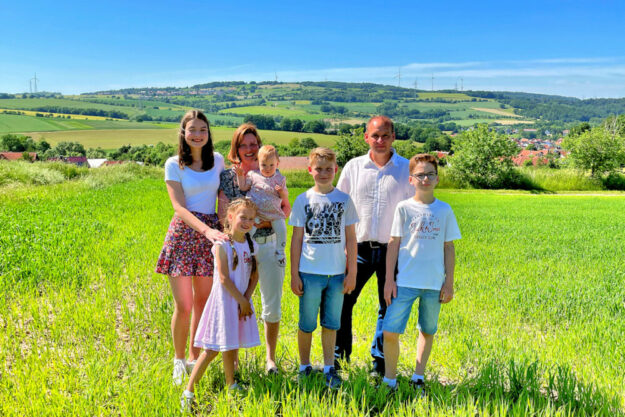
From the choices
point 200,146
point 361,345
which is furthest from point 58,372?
point 361,345

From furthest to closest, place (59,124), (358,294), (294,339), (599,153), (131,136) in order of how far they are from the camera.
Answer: (59,124), (131,136), (599,153), (294,339), (358,294)

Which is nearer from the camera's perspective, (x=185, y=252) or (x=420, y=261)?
(x=420, y=261)

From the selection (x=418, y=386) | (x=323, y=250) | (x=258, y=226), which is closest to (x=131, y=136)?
(x=258, y=226)

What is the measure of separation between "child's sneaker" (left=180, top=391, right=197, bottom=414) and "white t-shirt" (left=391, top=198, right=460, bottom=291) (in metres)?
1.90

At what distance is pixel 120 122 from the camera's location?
111938 millimetres

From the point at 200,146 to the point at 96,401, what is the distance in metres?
2.20

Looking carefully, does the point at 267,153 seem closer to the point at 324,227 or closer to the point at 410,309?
the point at 324,227

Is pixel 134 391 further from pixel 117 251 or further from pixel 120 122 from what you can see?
pixel 120 122

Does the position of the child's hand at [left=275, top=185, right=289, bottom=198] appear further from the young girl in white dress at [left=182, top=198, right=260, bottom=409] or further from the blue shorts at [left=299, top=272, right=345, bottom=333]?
the blue shorts at [left=299, top=272, right=345, bottom=333]

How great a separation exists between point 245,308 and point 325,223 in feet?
3.13

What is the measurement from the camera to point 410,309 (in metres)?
3.40

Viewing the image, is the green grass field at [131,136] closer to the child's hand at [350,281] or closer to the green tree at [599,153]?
the green tree at [599,153]

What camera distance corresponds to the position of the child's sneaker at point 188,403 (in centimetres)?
312

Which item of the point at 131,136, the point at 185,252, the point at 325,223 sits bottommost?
the point at 185,252
